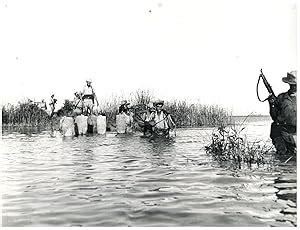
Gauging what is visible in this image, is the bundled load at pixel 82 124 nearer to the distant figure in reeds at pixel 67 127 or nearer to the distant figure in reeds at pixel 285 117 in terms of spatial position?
the distant figure in reeds at pixel 67 127

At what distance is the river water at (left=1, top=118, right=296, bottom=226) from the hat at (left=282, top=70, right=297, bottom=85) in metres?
1.13

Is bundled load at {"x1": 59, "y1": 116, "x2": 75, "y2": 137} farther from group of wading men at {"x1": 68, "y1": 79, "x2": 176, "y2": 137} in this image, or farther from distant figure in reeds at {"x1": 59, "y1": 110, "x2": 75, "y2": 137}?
group of wading men at {"x1": 68, "y1": 79, "x2": 176, "y2": 137}

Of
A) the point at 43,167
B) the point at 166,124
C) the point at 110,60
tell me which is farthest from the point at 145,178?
the point at 166,124

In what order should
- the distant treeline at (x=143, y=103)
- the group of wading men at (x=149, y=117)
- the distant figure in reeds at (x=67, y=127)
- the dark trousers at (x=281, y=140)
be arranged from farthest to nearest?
the distant figure in reeds at (x=67, y=127), the group of wading men at (x=149, y=117), the distant treeline at (x=143, y=103), the dark trousers at (x=281, y=140)

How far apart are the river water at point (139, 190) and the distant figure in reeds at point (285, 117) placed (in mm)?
321

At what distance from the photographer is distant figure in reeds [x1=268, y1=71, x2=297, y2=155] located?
7.17 m

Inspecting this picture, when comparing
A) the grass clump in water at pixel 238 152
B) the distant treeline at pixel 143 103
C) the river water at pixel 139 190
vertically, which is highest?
the distant treeline at pixel 143 103

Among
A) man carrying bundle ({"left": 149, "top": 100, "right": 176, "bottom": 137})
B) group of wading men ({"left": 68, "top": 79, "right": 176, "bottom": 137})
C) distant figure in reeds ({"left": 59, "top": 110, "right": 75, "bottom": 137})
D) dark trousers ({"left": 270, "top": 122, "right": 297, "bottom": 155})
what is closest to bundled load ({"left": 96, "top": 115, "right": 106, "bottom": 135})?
group of wading men ({"left": 68, "top": 79, "right": 176, "bottom": 137})

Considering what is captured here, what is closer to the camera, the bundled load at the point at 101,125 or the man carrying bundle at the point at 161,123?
the man carrying bundle at the point at 161,123

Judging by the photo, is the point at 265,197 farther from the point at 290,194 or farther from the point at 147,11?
the point at 147,11

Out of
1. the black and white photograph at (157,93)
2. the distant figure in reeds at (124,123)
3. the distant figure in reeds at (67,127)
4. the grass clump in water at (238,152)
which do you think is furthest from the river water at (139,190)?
the distant figure in reeds at (124,123)

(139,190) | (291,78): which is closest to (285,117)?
(291,78)

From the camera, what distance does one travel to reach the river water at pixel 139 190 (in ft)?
16.9

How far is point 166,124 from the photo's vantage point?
493 inches
